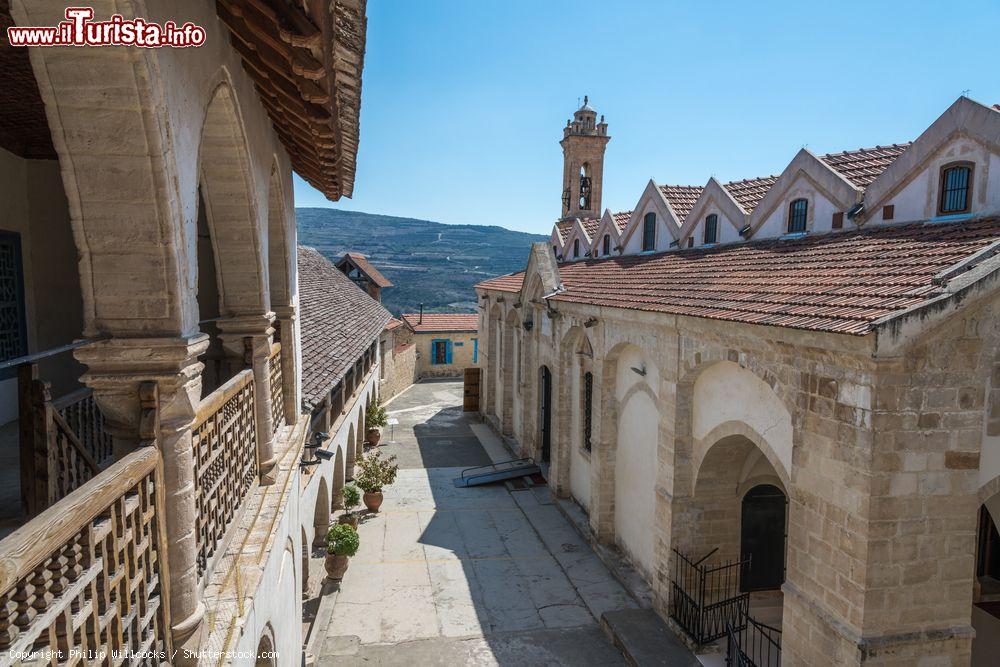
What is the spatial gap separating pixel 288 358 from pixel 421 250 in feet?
298

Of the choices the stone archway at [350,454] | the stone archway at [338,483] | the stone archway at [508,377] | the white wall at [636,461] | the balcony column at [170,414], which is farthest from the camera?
the stone archway at [508,377]

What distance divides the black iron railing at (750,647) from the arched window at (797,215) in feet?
21.2

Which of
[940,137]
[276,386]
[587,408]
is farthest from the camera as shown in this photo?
[587,408]

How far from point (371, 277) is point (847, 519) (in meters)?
30.3

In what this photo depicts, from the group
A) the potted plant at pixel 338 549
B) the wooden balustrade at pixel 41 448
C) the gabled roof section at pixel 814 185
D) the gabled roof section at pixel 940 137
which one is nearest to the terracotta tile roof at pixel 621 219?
the gabled roof section at pixel 814 185

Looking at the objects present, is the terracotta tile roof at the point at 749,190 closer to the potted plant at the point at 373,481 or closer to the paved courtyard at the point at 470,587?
the paved courtyard at the point at 470,587

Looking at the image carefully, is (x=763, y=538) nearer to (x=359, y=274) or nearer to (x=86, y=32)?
(x=86, y=32)

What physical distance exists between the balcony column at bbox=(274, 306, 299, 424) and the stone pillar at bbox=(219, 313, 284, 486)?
4.08 ft

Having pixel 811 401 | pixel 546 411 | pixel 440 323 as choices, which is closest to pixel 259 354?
pixel 811 401

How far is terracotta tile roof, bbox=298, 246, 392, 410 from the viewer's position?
32.2 ft

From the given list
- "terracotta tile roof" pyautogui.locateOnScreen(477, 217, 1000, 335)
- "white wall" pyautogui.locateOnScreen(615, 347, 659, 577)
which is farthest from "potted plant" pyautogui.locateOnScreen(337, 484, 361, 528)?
"terracotta tile roof" pyautogui.locateOnScreen(477, 217, 1000, 335)

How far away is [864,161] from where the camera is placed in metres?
10.4

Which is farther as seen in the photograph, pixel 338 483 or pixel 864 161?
pixel 338 483

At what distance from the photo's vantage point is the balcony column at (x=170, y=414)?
9.83 ft
